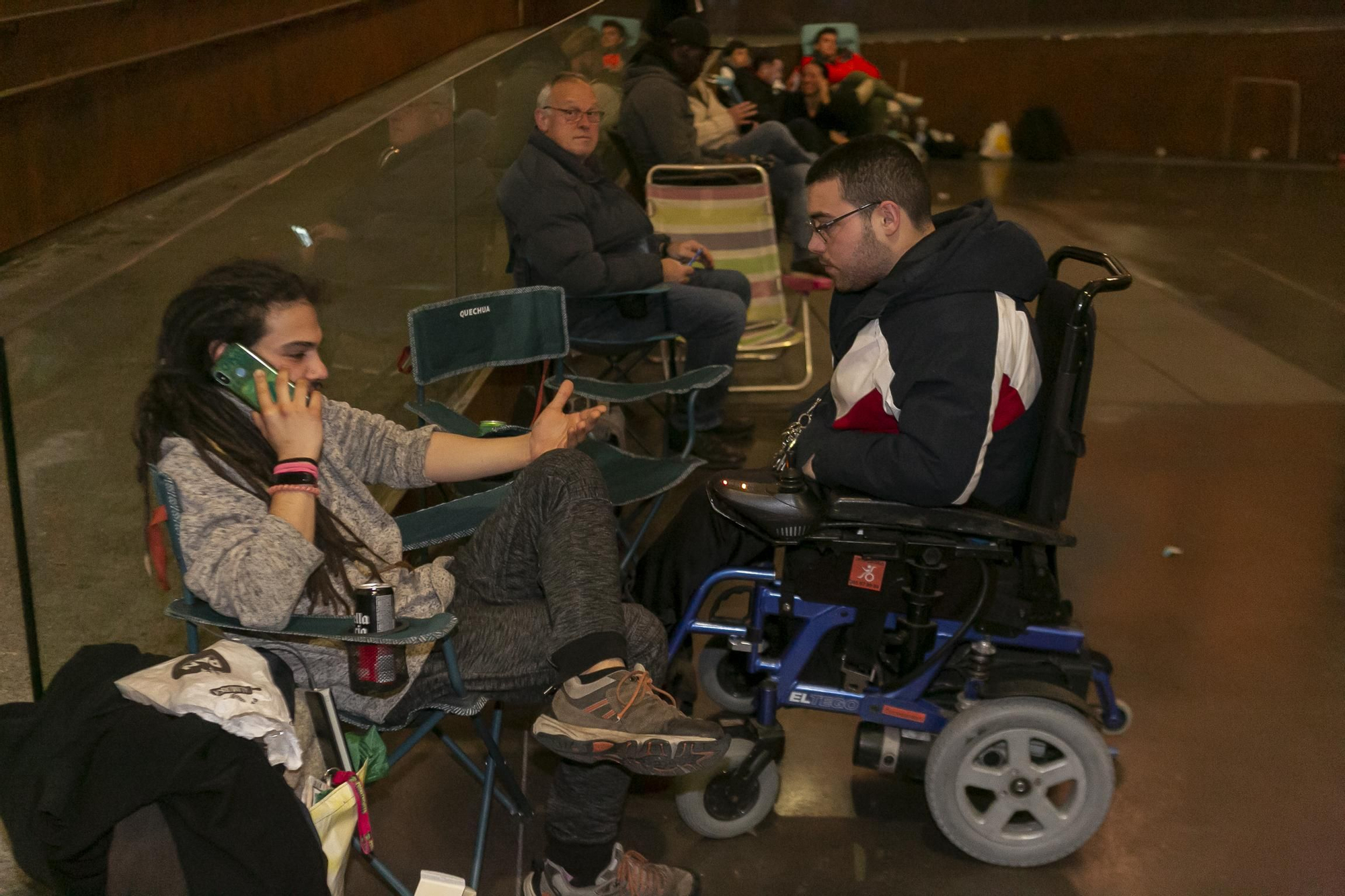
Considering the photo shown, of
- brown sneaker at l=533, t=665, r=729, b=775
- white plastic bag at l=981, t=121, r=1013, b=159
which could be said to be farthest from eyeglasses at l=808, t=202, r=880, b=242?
white plastic bag at l=981, t=121, r=1013, b=159

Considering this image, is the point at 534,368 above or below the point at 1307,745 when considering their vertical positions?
above

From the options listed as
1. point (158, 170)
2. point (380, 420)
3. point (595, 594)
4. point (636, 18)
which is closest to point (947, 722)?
point (595, 594)

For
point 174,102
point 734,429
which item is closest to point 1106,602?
point 734,429

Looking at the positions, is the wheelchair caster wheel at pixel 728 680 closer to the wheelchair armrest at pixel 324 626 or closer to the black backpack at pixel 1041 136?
the wheelchair armrest at pixel 324 626

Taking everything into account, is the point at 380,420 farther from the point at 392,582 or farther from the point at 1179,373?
the point at 1179,373

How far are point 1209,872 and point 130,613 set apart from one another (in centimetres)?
216

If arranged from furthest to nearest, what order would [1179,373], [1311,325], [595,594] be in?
[1311,325], [1179,373], [595,594]

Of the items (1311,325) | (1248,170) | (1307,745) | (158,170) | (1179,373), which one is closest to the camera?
(1307,745)

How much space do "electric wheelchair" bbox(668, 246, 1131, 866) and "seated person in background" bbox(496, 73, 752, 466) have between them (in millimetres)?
1531

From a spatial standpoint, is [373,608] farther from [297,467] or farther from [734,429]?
[734,429]

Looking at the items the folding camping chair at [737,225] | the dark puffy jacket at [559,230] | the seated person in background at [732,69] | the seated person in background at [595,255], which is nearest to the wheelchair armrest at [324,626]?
the seated person in background at [595,255]

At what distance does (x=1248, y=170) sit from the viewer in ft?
34.9

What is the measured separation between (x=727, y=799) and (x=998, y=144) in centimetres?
992

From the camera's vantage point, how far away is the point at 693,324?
453 centimetres
